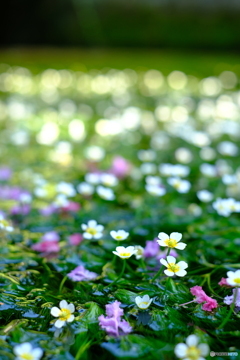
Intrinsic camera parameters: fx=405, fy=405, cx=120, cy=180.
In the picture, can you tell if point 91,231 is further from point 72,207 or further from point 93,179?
point 93,179

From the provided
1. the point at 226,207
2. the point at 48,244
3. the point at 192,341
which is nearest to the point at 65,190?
the point at 48,244

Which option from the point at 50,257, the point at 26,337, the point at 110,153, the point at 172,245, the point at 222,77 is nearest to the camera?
the point at 26,337

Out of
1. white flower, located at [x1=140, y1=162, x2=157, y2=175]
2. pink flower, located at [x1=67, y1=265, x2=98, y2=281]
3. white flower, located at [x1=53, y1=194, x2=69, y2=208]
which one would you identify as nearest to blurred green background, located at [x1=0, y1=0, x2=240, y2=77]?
white flower, located at [x1=140, y1=162, x2=157, y2=175]

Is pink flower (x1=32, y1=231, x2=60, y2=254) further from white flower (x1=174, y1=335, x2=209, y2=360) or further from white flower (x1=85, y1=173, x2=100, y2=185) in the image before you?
white flower (x1=174, y1=335, x2=209, y2=360)

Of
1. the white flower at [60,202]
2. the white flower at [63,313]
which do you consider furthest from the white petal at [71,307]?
the white flower at [60,202]

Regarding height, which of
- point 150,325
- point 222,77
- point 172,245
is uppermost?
point 222,77

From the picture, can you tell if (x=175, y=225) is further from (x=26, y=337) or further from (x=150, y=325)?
(x=26, y=337)

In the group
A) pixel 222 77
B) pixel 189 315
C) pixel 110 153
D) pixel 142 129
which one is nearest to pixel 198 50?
pixel 222 77

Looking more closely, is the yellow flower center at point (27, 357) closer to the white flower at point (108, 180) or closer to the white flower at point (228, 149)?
the white flower at point (108, 180)
